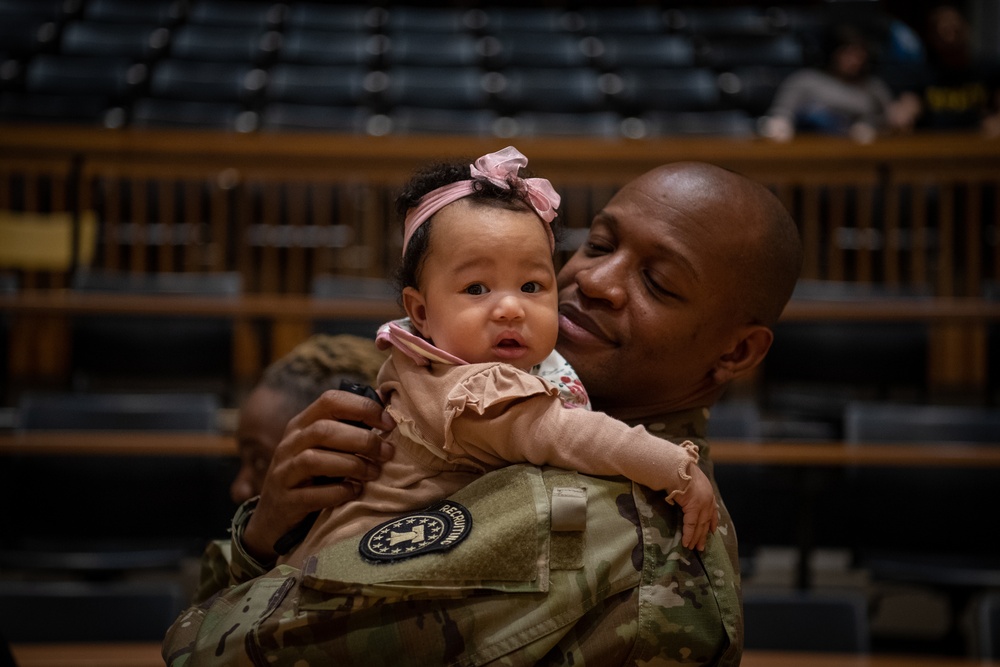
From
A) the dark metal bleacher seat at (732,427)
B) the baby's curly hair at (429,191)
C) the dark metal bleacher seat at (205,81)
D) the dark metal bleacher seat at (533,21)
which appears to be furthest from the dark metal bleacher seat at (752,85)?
the baby's curly hair at (429,191)

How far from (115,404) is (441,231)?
2.56 metres

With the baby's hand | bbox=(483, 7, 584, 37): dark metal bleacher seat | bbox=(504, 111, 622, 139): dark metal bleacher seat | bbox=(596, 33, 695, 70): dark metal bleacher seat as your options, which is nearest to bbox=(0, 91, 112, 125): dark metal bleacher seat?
bbox=(504, 111, 622, 139): dark metal bleacher seat

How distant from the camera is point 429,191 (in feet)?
3.59

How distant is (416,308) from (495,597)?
33cm

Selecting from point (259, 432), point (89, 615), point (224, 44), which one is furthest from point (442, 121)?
point (259, 432)

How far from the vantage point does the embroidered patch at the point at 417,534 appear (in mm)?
905

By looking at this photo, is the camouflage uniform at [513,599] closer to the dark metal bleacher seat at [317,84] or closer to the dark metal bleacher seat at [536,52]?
the dark metal bleacher seat at [317,84]

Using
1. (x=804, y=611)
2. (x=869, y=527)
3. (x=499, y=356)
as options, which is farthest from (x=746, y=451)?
(x=499, y=356)

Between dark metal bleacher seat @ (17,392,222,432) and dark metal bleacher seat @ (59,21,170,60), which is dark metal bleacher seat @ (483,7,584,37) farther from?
dark metal bleacher seat @ (17,392,222,432)

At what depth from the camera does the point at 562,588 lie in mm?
923

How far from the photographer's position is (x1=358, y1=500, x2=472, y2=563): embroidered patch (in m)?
0.91

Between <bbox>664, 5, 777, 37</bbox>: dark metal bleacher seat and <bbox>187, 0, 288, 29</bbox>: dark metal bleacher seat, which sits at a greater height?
<bbox>187, 0, 288, 29</bbox>: dark metal bleacher seat

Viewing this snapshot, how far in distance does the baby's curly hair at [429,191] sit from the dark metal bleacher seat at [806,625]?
108 centimetres

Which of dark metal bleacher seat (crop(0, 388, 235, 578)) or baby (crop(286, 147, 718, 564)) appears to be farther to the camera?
dark metal bleacher seat (crop(0, 388, 235, 578))
